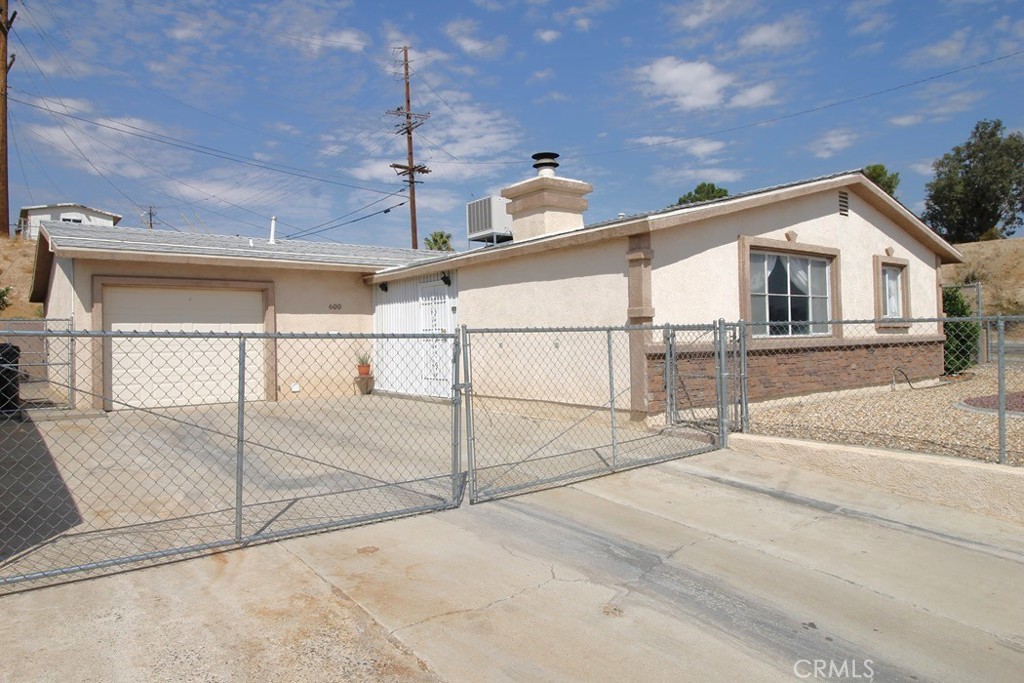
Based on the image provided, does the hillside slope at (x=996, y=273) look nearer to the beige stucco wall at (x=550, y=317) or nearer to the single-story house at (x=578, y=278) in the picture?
the single-story house at (x=578, y=278)

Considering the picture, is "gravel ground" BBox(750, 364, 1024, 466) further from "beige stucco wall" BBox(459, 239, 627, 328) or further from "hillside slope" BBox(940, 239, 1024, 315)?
"hillside slope" BBox(940, 239, 1024, 315)

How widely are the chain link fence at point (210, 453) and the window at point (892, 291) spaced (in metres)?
9.20

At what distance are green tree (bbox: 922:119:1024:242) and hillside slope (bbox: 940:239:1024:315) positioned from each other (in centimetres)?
518

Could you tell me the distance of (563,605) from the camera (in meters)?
3.99

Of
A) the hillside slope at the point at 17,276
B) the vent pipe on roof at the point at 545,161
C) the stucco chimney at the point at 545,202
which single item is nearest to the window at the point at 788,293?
the stucco chimney at the point at 545,202

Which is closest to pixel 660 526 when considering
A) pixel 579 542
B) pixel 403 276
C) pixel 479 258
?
pixel 579 542

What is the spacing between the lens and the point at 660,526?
5508 mm

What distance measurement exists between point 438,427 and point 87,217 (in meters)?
41.3

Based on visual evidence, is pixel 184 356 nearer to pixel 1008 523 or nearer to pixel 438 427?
pixel 438 427

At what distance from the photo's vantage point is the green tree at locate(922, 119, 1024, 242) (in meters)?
40.0

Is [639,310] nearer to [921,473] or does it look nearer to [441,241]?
[921,473]

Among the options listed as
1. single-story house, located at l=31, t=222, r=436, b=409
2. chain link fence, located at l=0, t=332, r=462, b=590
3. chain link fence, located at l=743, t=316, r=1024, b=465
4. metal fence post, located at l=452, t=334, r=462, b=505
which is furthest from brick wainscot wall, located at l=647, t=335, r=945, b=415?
single-story house, located at l=31, t=222, r=436, b=409

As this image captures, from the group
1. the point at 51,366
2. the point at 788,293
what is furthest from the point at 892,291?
the point at 51,366

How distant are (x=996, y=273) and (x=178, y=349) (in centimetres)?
3710
